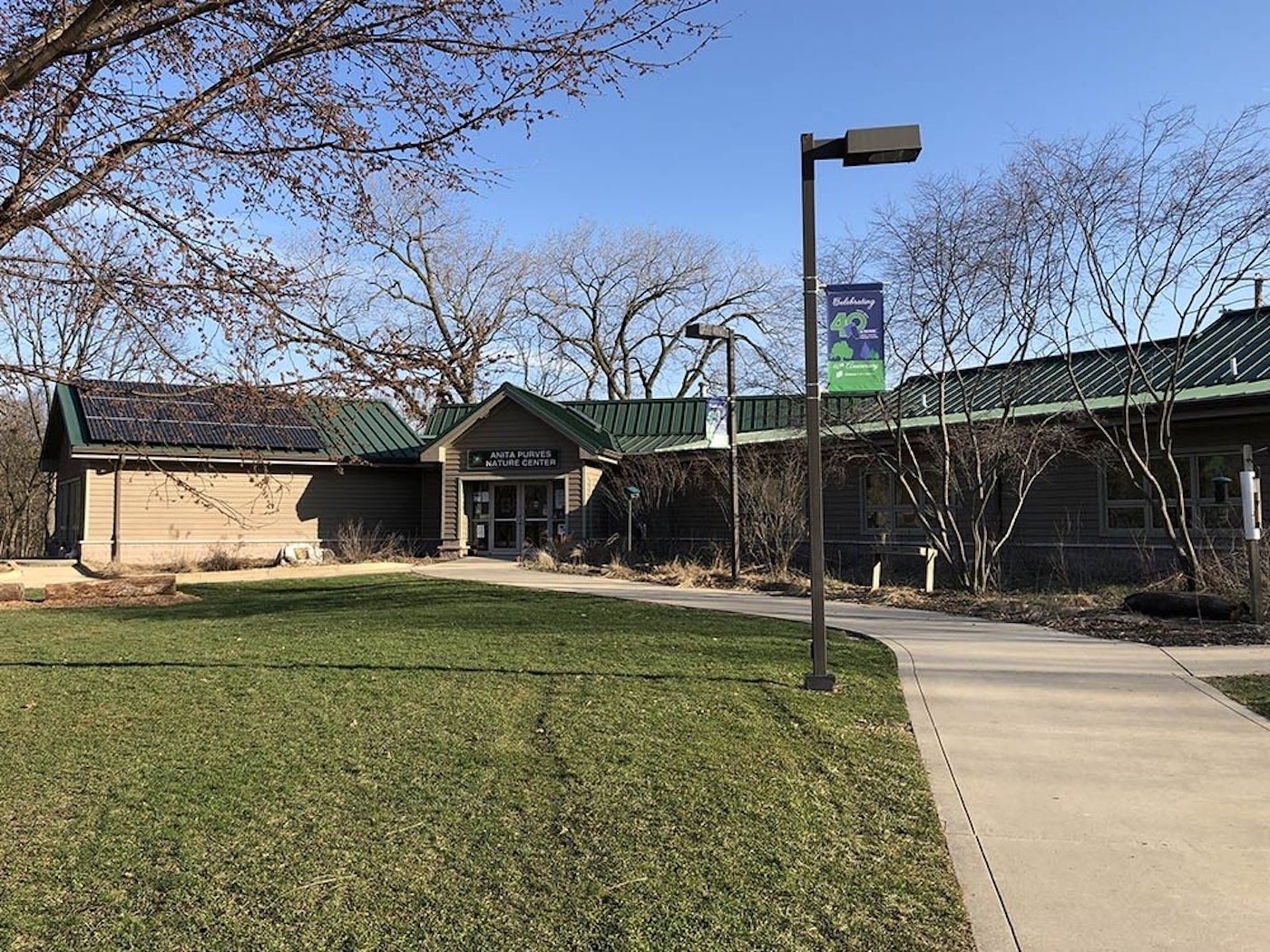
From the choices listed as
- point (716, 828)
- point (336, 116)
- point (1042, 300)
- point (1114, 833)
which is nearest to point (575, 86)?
point (336, 116)

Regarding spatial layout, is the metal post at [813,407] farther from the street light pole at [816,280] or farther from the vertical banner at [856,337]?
the vertical banner at [856,337]

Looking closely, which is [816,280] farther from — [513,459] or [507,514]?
[507,514]

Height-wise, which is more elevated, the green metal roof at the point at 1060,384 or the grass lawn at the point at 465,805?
the green metal roof at the point at 1060,384

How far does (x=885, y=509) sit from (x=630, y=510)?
6026 millimetres

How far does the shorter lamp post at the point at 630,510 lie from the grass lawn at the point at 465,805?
1352 cm

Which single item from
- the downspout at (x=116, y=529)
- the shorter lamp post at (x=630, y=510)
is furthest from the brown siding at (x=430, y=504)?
the downspout at (x=116, y=529)

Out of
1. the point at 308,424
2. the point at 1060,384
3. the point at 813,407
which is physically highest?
the point at 1060,384

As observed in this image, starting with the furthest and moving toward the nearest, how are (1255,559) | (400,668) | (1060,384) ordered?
1. (1060,384)
2. (1255,559)
3. (400,668)

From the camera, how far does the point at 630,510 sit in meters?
22.7

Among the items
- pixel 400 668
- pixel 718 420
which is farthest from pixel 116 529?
pixel 400 668

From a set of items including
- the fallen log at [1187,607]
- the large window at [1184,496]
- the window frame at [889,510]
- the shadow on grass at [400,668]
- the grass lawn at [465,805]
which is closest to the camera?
the grass lawn at [465,805]

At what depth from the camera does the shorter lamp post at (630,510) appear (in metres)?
22.5

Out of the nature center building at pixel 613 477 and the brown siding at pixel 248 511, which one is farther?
the brown siding at pixel 248 511

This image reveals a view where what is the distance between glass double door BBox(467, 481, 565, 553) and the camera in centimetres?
2577
